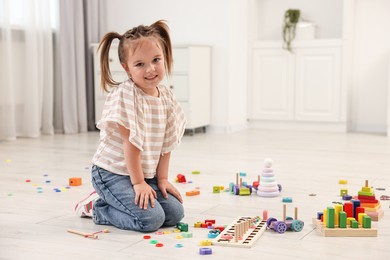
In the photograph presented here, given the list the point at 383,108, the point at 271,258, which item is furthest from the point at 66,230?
the point at 383,108

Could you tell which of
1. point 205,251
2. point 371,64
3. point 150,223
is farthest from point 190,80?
point 205,251

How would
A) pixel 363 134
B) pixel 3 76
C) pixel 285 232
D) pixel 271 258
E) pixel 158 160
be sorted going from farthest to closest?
pixel 363 134 < pixel 3 76 < pixel 158 160 < pixel 285 232 < pixel 271 258

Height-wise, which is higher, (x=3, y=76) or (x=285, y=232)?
(x=3, y=76)

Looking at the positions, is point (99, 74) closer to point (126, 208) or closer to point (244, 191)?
point (244, 191)

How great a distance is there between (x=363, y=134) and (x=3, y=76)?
2.68 m

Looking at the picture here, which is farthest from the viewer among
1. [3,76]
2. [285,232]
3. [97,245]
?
[3,76]

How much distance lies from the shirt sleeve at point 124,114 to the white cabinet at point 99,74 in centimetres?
274

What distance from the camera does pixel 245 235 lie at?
1729 millimetres

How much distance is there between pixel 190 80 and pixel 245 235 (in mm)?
2813

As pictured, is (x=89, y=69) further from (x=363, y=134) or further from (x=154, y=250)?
(x=154, y=250)

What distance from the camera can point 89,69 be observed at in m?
4.88

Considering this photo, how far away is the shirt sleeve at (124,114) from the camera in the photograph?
1801 mm

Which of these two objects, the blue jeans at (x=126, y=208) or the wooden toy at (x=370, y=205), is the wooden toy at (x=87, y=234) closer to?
the blue jeans at (x=126, y=208)

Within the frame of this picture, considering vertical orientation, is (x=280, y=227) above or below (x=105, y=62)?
below
